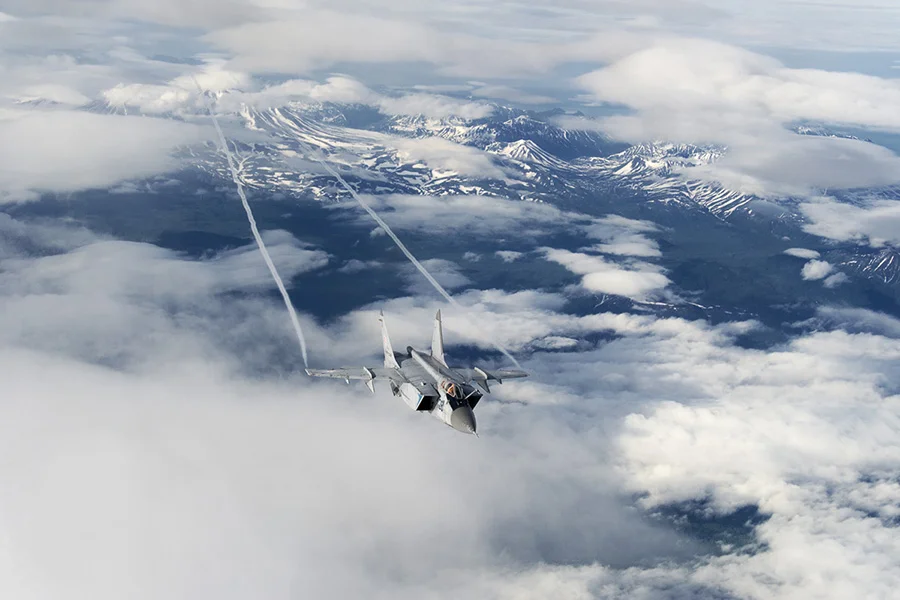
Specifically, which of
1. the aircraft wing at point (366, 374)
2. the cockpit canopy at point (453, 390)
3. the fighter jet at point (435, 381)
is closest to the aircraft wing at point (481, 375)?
the fighter jet at point (435, 381)

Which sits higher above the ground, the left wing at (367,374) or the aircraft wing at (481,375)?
the aircraft wing at (481,375)

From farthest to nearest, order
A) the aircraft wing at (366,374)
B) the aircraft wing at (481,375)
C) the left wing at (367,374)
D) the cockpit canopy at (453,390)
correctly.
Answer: the aircraft wing at (366,374) → the left wing at (367,374) → the aircraft wing at (481,375) → the cockpit canopy at (453,390)

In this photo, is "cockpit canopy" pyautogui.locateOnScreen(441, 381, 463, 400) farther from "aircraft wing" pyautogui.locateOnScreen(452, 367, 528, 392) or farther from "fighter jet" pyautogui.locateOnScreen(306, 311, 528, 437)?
"aircraft wing" pyautogui.locateOnScreen(452, 367, 528, 392)

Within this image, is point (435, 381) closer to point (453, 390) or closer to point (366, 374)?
point (453, 390)

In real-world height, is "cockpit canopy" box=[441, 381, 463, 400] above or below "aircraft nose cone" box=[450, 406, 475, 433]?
above

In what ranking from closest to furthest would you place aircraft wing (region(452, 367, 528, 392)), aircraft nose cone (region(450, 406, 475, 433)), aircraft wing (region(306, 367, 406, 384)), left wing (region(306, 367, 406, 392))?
aircraft nose cone (region(450, 406, 475, 433)), aircraft wing (region(452, 367, 528, 392)), left wing (region(306, 367, 406, 392)), aircraft wing (region(306, 367, 406, 384))

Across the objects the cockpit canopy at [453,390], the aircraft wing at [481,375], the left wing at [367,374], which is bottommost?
the left wing at [367,374]

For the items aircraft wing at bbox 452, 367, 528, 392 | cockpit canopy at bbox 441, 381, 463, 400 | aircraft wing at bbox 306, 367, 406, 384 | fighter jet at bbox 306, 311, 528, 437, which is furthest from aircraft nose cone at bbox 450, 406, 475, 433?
aircraft wing at bbox 306, 367, 406, 384

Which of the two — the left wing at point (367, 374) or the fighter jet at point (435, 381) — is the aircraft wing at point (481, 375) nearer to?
the fighter jet at point (435, 381)

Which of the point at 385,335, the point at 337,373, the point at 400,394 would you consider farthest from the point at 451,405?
the point at 385,335
